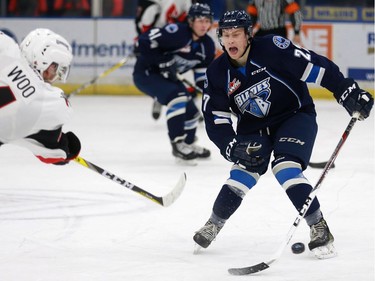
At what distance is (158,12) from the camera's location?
8.21 m

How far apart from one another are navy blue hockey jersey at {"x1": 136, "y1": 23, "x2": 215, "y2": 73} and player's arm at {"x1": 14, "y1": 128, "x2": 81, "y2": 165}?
2.66 metres

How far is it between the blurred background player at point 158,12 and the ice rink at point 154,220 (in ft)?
5.34

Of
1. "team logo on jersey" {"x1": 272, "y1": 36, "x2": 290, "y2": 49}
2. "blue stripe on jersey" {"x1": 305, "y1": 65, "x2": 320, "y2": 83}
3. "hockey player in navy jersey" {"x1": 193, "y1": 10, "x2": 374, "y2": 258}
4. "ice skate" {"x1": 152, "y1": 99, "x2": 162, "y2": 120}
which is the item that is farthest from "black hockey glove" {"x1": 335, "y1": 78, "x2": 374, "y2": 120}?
"ice skate" {"x1": 152, "y1": 99, "x2": 162, "y2": 120}

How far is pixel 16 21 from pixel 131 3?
1075mm

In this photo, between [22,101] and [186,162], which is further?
[186,162]

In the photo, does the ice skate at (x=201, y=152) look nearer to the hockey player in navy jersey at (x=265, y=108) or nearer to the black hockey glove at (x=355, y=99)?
the hockey player in navy jersey at (x=265, y=108)

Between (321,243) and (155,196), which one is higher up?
(321,243)

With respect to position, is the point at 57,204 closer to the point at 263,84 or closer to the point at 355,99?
the point at 263,84

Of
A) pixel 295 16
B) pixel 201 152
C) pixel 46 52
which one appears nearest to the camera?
pixel 46 52

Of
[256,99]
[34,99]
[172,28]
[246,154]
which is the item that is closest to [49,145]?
[34,99]

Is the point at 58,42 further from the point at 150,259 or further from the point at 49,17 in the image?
the point at 49,17

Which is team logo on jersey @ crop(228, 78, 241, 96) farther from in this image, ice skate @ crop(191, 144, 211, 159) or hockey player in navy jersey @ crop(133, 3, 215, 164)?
ice skate @ crop(191, 144, 211, 159)

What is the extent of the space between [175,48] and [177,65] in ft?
0.59

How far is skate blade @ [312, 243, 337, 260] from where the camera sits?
3.62m
